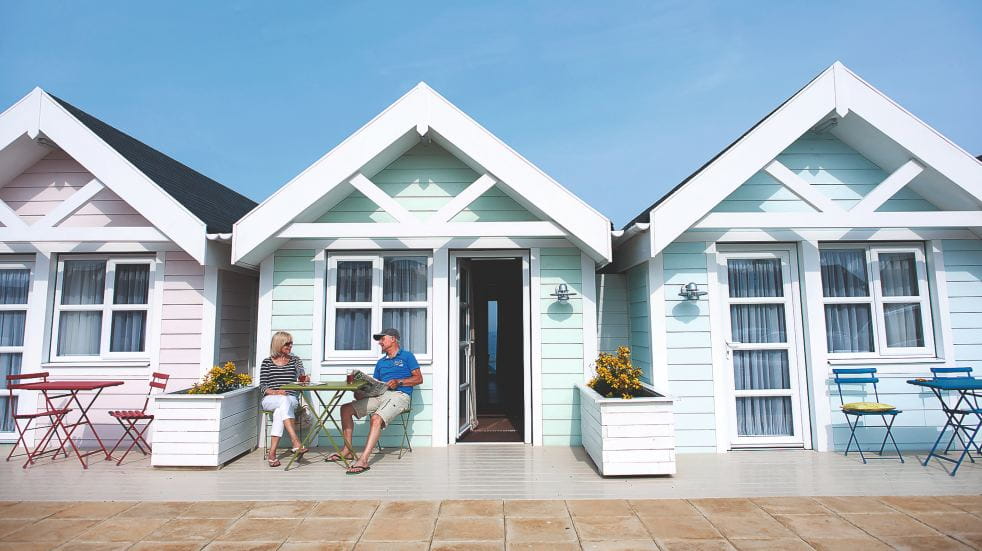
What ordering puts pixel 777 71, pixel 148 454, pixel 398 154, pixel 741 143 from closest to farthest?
pixel 741 143 → pixel 148 454 → pixel 398 154 → pixel 777 71

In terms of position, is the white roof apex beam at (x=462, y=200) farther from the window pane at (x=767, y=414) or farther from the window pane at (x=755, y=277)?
the window pane at (x=767, y=414)

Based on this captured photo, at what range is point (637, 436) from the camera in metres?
4.43

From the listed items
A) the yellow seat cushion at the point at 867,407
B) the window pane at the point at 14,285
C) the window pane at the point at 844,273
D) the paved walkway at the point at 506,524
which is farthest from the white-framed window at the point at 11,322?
the window pane at the point at 844,273

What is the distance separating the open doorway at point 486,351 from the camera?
6.24m

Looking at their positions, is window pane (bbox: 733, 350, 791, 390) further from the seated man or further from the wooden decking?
the seated man

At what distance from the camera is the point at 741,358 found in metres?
5.54

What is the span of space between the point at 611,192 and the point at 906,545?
3893 cm

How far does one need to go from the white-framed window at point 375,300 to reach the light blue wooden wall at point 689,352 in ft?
8.84

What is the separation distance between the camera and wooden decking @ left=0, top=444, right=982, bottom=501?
13.4 ft

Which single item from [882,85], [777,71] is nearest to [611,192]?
[777,71]

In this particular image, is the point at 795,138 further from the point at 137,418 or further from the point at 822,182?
the point at 137,418

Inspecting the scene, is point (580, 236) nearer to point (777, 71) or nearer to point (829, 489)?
point (829, 489)

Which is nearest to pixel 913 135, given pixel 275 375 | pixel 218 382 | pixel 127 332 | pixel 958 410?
pixel 958 410

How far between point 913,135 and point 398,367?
5.64m
